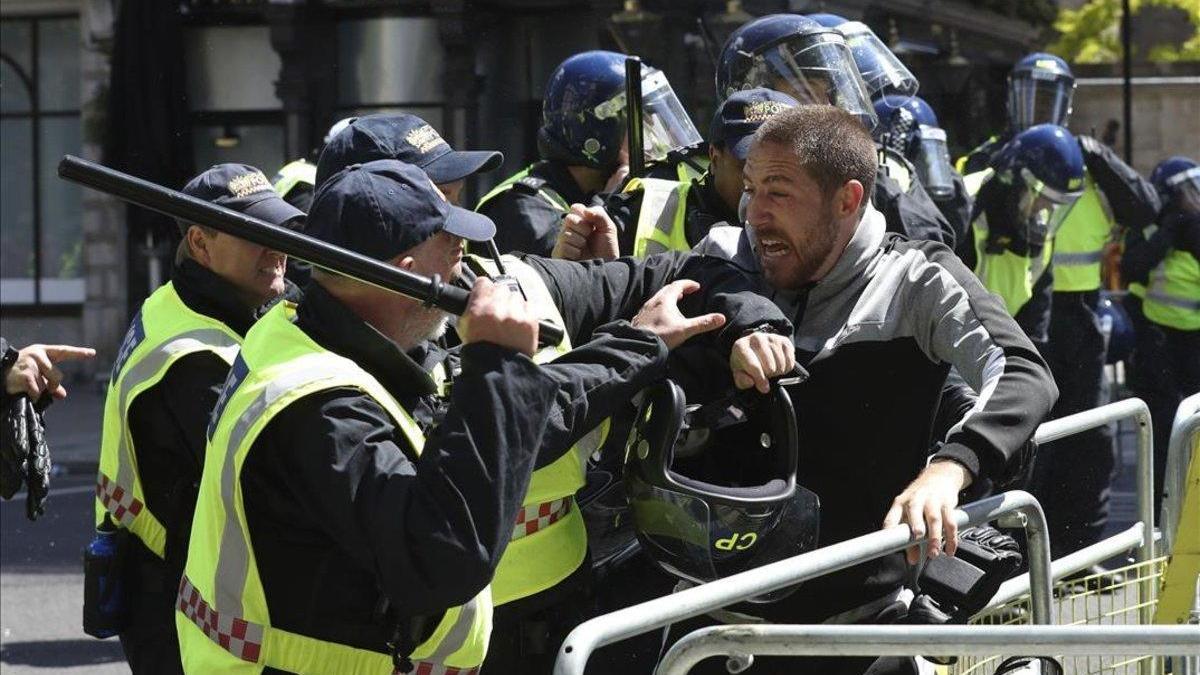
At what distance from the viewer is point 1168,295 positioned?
10.5m

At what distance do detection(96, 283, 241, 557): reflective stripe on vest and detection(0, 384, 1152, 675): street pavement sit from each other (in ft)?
11.6

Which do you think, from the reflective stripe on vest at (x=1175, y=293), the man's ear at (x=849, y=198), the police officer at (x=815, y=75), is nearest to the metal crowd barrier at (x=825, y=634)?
the man's ear at (x=849, y=198)

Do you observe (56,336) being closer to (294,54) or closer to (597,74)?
(294,54)

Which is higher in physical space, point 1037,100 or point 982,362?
point 1037,100

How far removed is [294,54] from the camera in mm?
19016

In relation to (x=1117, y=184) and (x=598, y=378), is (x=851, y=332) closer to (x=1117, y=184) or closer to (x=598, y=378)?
(x=598, y=378)

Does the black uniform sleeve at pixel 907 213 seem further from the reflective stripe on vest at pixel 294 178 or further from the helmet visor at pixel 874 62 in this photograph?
the reflective stripe on vest at pixel 294 178

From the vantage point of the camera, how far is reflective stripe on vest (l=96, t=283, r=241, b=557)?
13.4 feet

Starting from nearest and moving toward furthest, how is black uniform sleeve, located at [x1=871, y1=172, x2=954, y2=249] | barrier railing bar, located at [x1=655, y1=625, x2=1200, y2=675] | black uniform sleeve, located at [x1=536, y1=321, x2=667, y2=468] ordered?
→ barrier railing bar, located at [x1=655, y1=625, x2=1200, y2=675]
black uniform sleeve, located at [x1=536, y1=321, x2=667, y2=468]
black uniform sleeve, located at [x1=871, y1=172, x2=954, y2=249]

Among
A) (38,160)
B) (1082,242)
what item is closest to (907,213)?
(1082,242)

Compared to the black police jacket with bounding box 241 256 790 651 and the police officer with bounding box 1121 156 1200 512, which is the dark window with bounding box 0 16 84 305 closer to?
the police officer with bounding box 1121 156 1200 512

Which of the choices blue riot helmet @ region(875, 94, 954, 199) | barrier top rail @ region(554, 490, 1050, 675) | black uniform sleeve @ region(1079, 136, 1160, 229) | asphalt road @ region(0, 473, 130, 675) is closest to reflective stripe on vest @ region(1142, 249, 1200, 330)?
black uniform sleeve @ region(1079, 136, 1160, 229)

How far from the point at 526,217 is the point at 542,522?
6.92 ft

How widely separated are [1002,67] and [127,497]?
21321 millimetres
